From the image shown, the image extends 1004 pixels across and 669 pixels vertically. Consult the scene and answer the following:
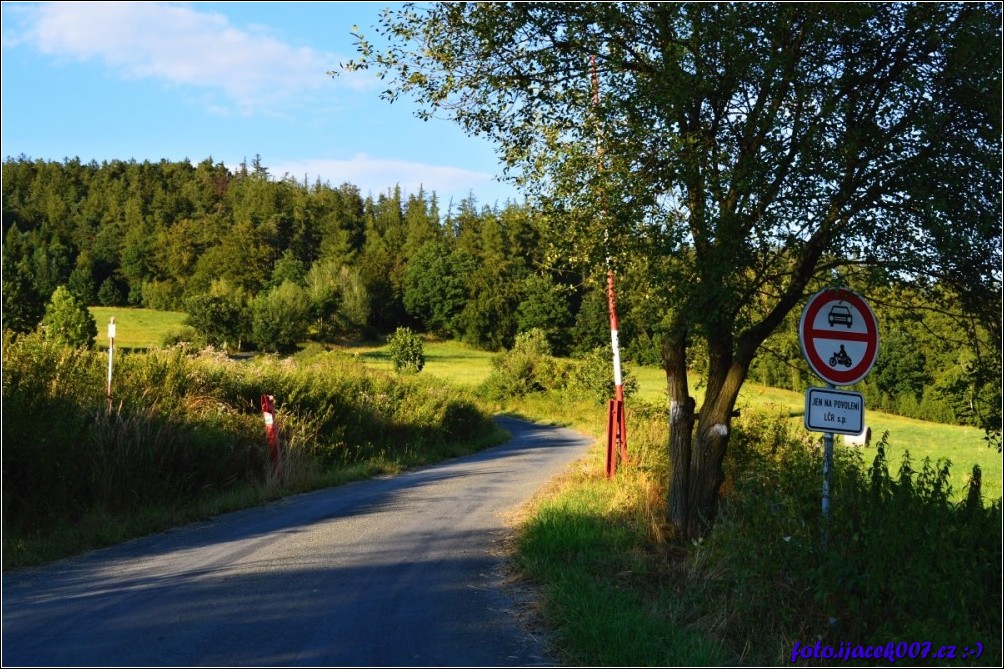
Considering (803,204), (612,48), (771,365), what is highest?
(612,48)

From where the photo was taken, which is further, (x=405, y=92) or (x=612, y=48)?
(x=405, y=92)

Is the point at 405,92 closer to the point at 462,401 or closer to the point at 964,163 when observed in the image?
the point at 964,163

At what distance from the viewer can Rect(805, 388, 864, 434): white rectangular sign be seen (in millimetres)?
6582

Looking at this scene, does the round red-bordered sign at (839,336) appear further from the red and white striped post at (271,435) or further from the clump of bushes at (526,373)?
the clump of bushes at (526,373)

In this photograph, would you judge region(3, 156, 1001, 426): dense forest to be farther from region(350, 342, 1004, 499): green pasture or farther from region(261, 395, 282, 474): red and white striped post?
region(261, 395, 282, 474): red and white striped post

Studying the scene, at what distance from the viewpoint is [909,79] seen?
722cm

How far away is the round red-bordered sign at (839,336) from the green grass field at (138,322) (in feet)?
97.8

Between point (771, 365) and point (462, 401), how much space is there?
62.7 ft

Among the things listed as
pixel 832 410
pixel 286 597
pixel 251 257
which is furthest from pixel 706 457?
pixel 251 257

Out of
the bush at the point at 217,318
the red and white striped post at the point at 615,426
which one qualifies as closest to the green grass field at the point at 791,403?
the bush at the point at 217,318

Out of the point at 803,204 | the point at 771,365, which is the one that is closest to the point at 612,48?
the point at 803,204

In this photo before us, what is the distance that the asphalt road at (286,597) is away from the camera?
542 centimetres

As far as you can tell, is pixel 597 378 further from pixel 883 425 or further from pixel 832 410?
pixel 832 410

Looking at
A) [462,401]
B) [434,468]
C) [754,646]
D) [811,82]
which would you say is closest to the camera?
[754,646]
